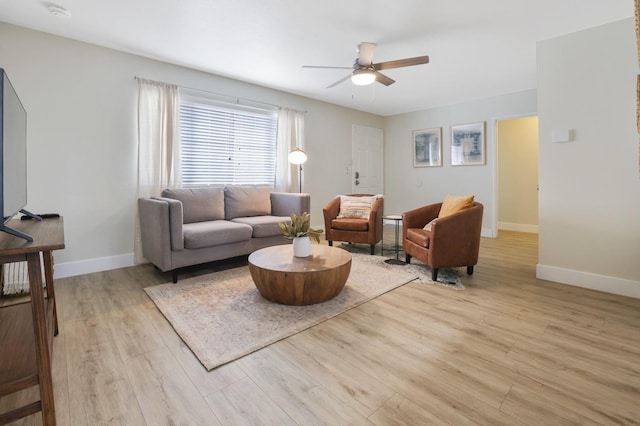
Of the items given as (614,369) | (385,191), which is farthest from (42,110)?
(385,191)

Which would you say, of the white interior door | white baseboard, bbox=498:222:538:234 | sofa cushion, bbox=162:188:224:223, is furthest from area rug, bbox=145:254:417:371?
white baseboard, bbox=498:222:538:234

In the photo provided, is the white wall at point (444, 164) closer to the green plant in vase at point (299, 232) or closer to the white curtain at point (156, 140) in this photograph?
the green plant in vase at point (299, 232)

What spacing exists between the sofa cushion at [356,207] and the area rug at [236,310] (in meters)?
1.10

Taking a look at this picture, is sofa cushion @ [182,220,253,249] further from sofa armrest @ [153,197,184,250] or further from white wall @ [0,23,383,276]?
white wall @ [0,23,383,276]

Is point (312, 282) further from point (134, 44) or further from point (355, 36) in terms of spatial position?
point (134, 44)

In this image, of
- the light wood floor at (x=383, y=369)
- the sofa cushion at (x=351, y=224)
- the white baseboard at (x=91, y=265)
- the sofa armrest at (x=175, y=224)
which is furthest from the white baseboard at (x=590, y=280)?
the white baseboard at (x=91, y=265)

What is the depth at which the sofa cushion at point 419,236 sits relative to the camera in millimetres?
2984

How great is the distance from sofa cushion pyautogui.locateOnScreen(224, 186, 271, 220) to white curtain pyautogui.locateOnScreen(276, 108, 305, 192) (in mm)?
624

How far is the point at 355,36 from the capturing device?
9.77ft

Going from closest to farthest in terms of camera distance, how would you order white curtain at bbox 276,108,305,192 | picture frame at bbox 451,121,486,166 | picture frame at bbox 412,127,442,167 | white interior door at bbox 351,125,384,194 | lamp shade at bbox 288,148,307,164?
lamp shade at bbox 288,148,307,164 → white curtain at bbox 276,108,305,192 → picture frame at bbox 451,121,486,166 → picture frame at bbox 412,127,442,167 → white interior door at bbox 351,125,384,194

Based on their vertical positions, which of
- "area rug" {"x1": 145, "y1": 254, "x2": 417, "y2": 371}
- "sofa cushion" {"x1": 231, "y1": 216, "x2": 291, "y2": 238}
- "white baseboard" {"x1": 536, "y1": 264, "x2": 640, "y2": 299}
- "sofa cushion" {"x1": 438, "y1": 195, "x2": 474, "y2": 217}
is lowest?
"area rug" {"x1": 145, "y1": 254, "x2": 417, "y2": 371}

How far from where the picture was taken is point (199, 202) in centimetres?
355

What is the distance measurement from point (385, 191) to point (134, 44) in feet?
17.0

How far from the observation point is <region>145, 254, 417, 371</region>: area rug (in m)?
Result: 1.82
